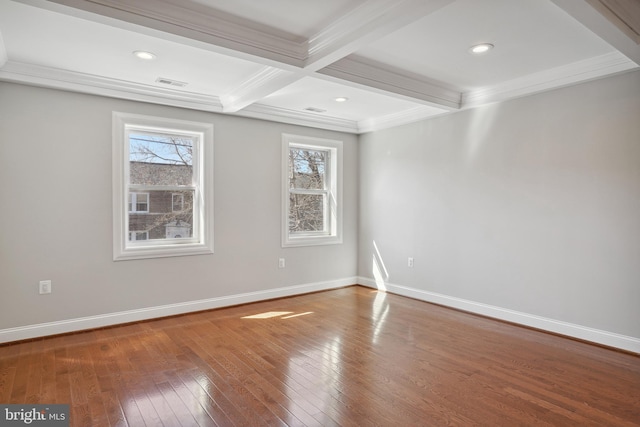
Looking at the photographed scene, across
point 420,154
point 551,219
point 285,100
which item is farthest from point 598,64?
point 285,100

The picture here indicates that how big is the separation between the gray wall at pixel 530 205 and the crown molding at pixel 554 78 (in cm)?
11

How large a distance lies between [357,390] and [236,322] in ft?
6.20

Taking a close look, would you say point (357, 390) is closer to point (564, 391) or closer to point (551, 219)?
point (564, 391)

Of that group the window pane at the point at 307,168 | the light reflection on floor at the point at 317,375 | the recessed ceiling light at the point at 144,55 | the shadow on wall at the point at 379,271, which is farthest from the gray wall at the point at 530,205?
the recessed ceiling light at the point at 144,55

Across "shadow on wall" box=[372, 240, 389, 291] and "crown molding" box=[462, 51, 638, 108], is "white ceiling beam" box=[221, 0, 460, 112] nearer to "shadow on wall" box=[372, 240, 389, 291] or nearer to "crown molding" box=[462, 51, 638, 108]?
"crown molding" box=[462, 51, 638, 108]

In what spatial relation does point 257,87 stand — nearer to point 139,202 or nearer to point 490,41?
point 139,202

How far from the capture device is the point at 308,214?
5.59 m

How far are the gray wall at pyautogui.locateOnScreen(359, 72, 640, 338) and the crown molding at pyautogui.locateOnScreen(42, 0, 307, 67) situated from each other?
2.44 m

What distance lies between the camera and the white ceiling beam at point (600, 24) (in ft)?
7.02

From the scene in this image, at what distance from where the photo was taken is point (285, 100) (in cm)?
451

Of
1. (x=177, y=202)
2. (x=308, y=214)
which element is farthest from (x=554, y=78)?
(x=177, y=202)

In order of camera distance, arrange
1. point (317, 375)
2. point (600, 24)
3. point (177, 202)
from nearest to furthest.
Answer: point (600, 24)
point (317, 375)
point (177, 202)

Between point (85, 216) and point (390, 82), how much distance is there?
3244 millimetres

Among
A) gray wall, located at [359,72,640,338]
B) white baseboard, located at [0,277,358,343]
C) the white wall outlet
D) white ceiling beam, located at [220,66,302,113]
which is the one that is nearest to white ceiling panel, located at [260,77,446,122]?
white ceiling beam, located at [220,66,302,113]
